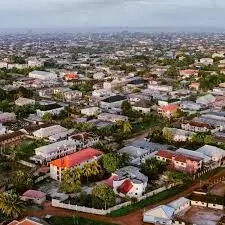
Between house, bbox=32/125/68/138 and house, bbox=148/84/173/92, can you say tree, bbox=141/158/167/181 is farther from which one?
house, bbox=148/84/173/92

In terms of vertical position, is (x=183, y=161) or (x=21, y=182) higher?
(x=183, y=161)

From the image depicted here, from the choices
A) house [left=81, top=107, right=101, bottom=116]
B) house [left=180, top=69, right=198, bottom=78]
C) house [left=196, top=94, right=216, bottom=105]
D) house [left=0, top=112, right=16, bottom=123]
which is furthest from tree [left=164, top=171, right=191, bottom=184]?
house [left=180, top=69, right=198, bottom=78]

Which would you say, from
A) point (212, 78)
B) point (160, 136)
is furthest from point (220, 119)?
point (212, 78)

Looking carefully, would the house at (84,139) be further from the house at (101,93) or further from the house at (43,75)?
the house at (43,75)

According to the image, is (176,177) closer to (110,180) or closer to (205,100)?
(110,180)

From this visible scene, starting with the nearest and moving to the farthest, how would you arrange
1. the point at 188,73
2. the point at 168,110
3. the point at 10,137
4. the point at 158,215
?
the point at 158,215
the point at 10,137
the point at 168,110
the point at 188,73

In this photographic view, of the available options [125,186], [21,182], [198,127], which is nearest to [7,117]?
[21,182]

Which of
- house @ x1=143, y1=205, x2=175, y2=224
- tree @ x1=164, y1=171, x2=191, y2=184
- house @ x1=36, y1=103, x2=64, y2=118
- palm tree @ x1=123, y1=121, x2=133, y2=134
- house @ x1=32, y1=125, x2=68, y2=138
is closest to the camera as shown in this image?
house @ x1=143, y1=205, x2=175, y2=224
